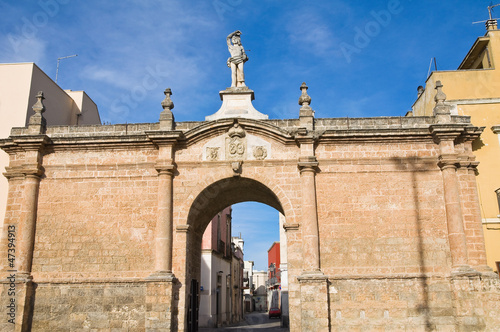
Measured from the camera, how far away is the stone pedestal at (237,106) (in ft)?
50.5

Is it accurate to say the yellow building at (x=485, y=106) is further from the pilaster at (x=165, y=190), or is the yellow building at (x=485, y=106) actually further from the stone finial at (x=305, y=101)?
the pilaster at (x=165, y=190)

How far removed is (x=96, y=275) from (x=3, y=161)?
5903mm

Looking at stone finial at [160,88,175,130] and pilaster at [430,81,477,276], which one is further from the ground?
stone finial at [160,88,175,130]

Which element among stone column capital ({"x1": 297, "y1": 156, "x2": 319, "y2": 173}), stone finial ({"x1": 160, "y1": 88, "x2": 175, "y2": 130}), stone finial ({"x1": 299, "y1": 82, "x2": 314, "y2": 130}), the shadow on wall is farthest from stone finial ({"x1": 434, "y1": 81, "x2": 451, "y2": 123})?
stone finial ({"x1": 160, "y1": 88, "x2": 175, "y2": 130})

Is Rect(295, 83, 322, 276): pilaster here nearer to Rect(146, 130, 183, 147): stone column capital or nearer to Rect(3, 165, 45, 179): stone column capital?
Rect(146, 130, 183, 147): stone column capital

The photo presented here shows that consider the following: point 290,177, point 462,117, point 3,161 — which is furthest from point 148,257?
point 462,117

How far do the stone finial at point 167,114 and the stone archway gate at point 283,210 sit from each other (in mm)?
61

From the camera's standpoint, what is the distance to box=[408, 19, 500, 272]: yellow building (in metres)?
14.6

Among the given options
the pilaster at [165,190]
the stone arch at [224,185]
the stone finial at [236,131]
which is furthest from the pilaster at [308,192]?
the pilaster at [165,190]

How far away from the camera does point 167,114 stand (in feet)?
49.2

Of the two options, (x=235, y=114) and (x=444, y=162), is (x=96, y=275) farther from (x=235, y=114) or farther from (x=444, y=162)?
(x=444, y=162)

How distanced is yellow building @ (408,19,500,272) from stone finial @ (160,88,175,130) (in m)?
9.29

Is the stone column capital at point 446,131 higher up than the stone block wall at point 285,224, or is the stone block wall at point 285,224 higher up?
the stone column capital at point 446,131

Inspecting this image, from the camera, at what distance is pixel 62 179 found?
14992 mm
